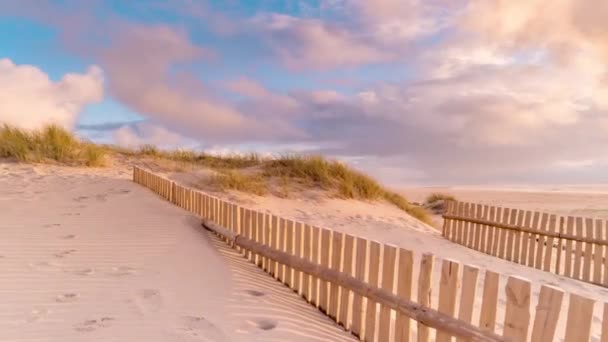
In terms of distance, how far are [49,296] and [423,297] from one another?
10.5 feet

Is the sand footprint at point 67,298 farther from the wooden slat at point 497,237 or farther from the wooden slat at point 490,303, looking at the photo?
the wooden slat at point 497,237

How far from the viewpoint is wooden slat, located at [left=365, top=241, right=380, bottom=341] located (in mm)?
4121

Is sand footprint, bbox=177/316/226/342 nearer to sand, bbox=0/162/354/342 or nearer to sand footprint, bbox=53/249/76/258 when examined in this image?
sand, bbox=0/162/354/342

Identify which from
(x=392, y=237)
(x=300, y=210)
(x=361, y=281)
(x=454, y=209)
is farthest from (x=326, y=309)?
(x=454, y=209)

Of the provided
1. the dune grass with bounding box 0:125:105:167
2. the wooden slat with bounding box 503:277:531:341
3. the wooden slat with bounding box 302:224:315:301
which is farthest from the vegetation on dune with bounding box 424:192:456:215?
the wooden slat with bounding box 503:277:531:341

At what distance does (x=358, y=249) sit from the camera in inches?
172

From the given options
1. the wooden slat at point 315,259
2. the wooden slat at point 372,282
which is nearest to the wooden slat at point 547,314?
the wooden slat at point 372,282

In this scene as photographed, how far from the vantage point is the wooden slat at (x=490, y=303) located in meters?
3.09

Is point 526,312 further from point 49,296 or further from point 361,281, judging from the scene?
point 49,296

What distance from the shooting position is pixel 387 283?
4.02m

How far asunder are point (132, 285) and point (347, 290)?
2064mm

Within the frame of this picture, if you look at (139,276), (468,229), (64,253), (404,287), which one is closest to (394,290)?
(404,287)

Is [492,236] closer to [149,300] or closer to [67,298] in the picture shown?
[149,300]

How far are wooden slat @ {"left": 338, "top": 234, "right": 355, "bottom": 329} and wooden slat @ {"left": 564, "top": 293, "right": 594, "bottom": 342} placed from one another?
6.77 feet
